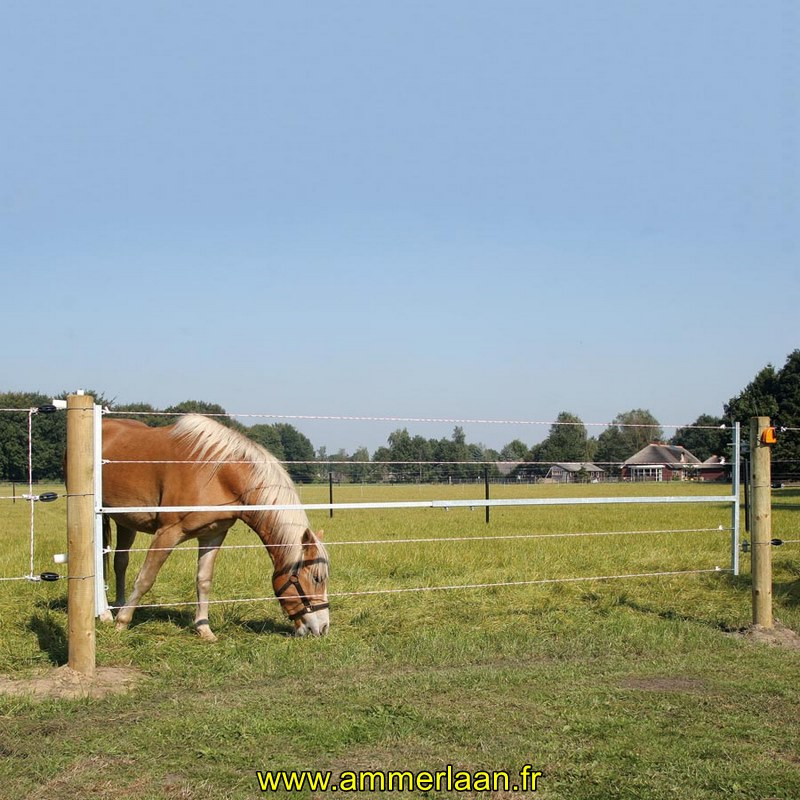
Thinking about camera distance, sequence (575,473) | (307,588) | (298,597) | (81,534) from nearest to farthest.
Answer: (81,534) → (298,597) → (307,588) → (575,473)

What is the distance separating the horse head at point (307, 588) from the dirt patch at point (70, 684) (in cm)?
150

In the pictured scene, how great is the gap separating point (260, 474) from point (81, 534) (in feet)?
5.96

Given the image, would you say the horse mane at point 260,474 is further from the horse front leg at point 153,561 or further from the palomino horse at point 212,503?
the horse front leg at point 153,561

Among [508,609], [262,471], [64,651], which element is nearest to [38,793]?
[64,651]

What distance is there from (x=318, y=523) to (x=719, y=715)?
15989 mm

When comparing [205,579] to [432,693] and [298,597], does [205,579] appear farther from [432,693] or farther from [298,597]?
[432,693]

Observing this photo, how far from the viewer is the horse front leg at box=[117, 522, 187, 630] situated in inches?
248

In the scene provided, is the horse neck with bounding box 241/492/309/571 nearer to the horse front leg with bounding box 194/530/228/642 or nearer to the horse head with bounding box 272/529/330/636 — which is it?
the horse head with bounding box 272/529/330/636

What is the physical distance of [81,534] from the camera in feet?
16.3

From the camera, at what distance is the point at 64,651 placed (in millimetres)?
5535

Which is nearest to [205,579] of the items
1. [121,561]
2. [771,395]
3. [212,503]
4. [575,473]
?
[212,503]

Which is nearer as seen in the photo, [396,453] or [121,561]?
[121,561]

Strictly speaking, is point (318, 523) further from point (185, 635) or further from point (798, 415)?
point (798, 415)

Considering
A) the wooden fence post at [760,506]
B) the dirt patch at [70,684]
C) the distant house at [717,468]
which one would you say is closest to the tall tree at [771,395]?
the distant house at [717,468]
